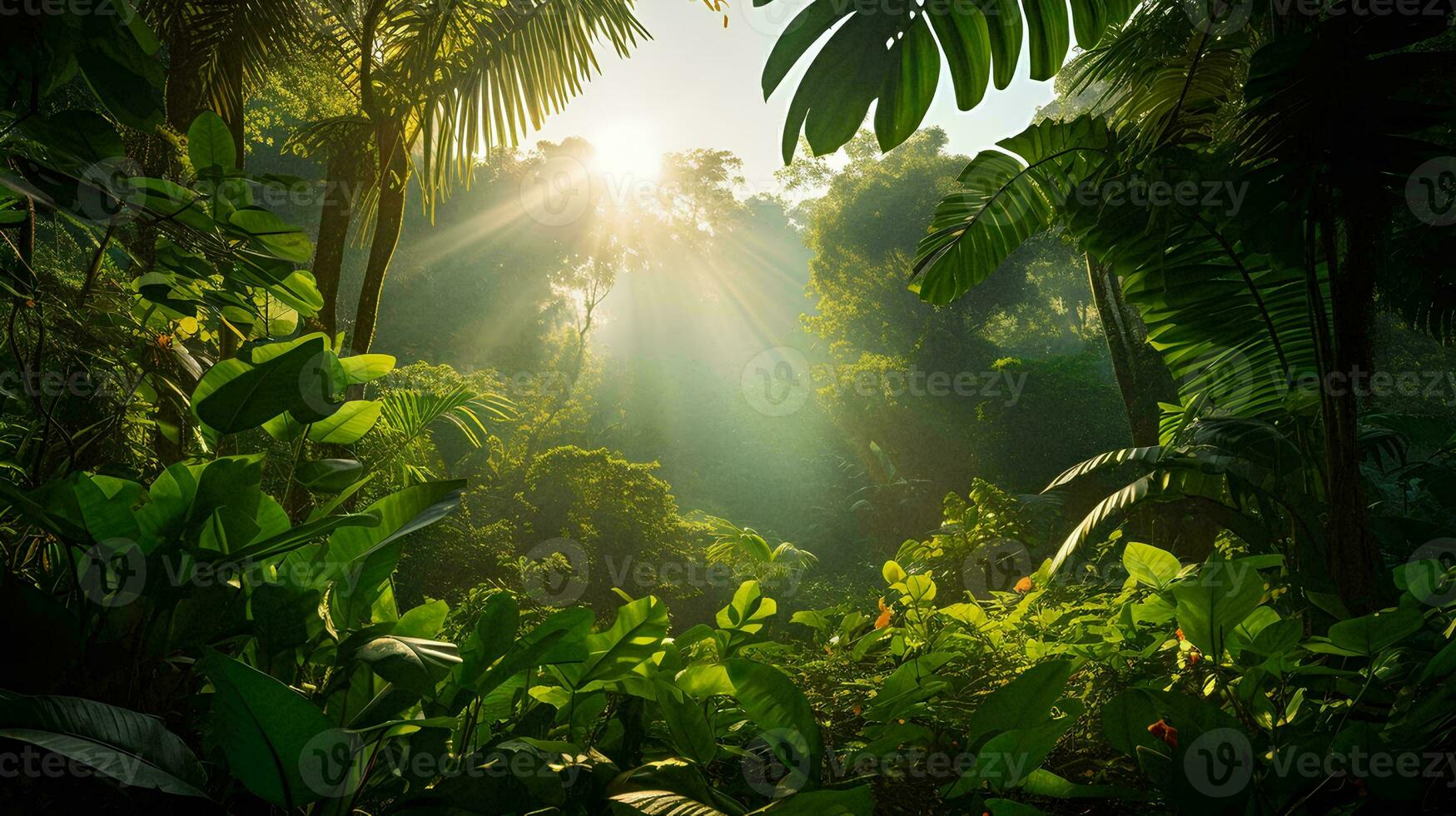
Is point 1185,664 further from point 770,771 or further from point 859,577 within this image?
point 859,577

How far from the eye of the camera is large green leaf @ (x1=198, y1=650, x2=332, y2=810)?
1.68ft

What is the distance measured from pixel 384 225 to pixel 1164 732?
3127mm

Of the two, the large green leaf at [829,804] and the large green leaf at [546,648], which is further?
the large green leaf at [546,648]

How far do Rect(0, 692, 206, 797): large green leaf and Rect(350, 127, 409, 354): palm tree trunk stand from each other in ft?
7.88

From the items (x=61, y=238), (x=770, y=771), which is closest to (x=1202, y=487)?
(x=770, y=771)

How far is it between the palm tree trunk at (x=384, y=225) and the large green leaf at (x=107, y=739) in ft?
7.88

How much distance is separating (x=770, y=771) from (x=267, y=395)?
2.10 feet

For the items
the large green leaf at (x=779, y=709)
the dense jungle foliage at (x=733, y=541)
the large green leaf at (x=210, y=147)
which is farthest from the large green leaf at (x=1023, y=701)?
the large green leaf at (x=210, y=147)

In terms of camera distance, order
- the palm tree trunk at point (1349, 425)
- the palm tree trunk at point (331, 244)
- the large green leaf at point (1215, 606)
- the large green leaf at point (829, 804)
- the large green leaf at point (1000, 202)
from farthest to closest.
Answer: the large green leaf at point (1000, 202)
the palm tree trunk at point (331, 244)
the palm tree trunk at point (1349, 425)
the large green leaf at point (1215, 606)
the large green leaf at point (829, 804)

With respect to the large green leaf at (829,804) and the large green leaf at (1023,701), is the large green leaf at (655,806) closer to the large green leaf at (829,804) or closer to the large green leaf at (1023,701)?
the large green leaf at (829,804)

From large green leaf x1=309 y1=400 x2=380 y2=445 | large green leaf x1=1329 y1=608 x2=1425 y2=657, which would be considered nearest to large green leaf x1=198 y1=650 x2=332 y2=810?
large green leaf x1=309 y1=400 x2=380 y2=445

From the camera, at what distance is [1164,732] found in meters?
0.88

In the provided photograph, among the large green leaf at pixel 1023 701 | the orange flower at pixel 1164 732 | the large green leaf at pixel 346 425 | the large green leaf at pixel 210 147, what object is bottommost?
the orange flower at pixel 1164 732

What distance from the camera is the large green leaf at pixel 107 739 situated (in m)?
0.46
